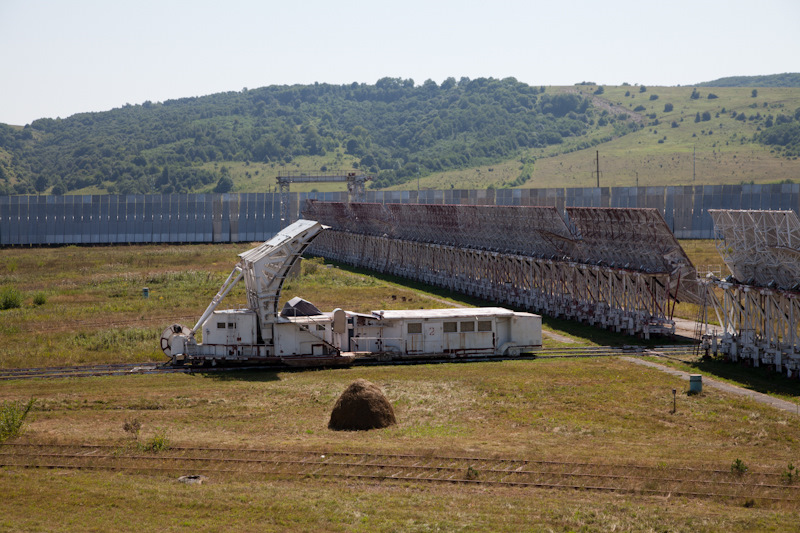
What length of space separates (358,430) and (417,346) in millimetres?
14263

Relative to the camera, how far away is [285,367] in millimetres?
43594

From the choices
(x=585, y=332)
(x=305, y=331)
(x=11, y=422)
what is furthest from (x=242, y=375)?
(x=585, y=332)

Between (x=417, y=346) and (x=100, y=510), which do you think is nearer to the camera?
(x=100, y=510)

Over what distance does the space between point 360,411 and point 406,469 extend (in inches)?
225

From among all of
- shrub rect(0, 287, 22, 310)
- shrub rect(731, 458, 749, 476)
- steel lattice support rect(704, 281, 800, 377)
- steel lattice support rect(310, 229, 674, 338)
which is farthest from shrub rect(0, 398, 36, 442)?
shrub rect(0, 287, 22, 310)

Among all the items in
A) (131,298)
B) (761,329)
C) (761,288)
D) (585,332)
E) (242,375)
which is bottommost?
(242,375)

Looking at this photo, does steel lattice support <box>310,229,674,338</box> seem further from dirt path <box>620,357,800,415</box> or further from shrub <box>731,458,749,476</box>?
shrub <box>731,458,749,476</box>

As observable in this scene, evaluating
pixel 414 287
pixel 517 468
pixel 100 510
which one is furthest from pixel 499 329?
pixel 414 287

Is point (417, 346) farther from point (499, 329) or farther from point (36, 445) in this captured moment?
point (36, 445)

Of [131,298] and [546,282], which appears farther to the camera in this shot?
[131,298]

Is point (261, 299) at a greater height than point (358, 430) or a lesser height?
greater

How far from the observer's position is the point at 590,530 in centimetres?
2109

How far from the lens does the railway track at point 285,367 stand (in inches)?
1657

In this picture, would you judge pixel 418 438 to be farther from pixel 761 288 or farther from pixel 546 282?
pixel 546 282
